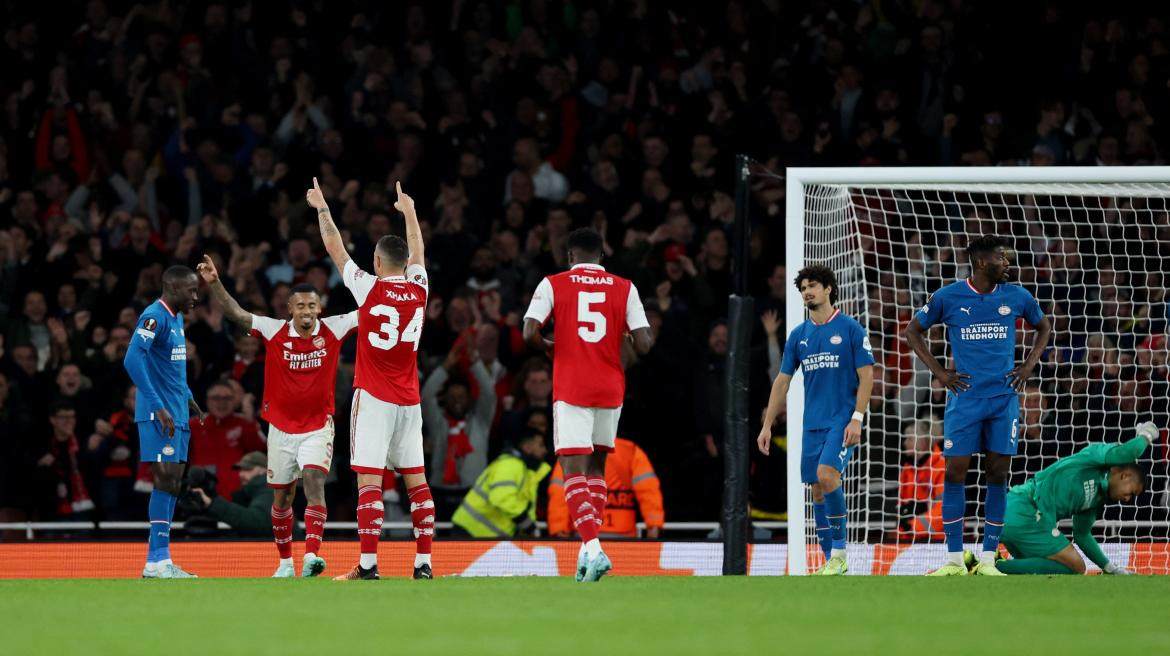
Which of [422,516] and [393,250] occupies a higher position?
[393,250]

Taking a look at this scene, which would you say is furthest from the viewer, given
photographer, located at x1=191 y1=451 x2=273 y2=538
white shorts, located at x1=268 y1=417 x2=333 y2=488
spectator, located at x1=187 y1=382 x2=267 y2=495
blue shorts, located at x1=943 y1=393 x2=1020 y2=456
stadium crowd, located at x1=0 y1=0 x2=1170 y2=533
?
stadium crowd, located at x1=0 y1=0 x2=1170 y2=533

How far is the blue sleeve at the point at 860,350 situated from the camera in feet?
32.8

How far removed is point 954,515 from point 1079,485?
0.84 m

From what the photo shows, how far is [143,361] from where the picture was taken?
10109 mm

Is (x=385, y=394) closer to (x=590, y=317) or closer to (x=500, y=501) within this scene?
(x=590, y=317)

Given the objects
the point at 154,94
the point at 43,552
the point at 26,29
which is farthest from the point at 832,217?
the point at 26,29

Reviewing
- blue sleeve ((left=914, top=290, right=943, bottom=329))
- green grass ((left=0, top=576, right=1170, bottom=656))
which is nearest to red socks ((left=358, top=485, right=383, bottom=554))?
green grass ((left=0, top=576, right=1170, bottom=656))

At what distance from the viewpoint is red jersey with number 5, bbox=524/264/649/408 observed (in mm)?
9164

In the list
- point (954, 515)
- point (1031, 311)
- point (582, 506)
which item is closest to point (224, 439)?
point (582, 506)

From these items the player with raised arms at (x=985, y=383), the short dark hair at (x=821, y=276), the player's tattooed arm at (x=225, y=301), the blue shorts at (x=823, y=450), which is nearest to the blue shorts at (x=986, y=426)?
the player with raised arms at (x=985, y=383)

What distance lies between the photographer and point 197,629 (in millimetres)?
6238

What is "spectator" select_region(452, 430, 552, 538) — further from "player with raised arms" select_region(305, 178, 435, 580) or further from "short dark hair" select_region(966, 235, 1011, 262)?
"short dark hair" select_region(966, 235, 1011, 262)

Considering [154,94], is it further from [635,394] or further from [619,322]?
[619,322]

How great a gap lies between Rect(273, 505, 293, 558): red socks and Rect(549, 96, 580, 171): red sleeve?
7311mm
